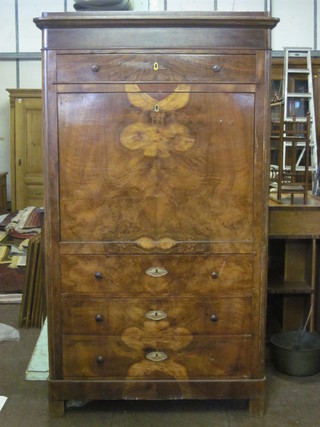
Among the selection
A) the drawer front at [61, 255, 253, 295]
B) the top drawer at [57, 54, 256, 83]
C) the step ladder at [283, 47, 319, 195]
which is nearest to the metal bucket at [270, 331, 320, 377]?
the drawer front at [61, 255, 253, 295]

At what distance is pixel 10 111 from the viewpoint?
8.57m

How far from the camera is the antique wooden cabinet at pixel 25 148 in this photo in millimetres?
8453

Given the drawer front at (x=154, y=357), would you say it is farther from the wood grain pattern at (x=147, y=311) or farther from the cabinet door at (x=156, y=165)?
the cabinet door at (x=156, y=165)

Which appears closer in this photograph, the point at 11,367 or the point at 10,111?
the point at 11,367

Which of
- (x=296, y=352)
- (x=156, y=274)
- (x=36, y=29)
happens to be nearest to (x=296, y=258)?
(x=296, y=352)

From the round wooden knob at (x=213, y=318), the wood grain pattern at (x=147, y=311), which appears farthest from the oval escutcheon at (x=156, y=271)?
the round wooden knob at (x=213, y=318)

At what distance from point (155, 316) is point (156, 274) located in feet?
0.66

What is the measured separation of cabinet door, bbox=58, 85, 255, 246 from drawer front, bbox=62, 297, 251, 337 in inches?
11.9

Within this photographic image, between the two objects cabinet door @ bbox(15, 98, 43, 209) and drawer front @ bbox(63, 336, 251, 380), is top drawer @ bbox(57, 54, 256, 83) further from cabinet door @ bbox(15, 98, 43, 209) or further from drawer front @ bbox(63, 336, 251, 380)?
cabinet door @ bbox(15, 98, 43, 209)

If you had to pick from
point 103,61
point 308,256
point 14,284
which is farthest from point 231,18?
point 14,284

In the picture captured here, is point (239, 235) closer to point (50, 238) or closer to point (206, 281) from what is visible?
point (206, 281)

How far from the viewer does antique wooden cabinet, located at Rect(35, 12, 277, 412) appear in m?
2.48

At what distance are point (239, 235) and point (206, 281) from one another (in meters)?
0.26

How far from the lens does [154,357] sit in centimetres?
266
